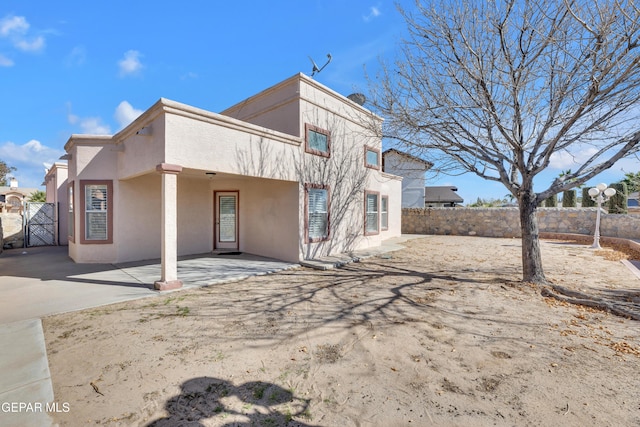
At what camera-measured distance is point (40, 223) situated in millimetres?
12719

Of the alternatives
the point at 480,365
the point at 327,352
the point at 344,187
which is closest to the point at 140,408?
the point at 327,352

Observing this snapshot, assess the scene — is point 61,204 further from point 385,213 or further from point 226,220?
point 385,213

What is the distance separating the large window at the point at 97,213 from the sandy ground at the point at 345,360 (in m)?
4.54

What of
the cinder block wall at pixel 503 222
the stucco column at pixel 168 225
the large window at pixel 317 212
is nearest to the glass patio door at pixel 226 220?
the large window at pixel 317 212

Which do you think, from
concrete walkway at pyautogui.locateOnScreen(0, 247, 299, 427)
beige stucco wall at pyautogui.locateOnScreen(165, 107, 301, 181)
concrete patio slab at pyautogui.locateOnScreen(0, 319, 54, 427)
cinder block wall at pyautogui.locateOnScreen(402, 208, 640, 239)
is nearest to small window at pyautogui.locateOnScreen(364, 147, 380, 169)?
beige stucco wall at pyautogui.locateOnScreen(165, 107, 301, 181)

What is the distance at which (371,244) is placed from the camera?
1205cm

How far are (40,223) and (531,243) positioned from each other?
18.8 metres

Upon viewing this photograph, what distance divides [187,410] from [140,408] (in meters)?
0.42

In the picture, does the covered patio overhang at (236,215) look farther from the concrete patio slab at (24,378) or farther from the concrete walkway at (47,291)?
the concrete patio slab at (24,378)

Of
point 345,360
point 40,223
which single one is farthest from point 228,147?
point 40,223

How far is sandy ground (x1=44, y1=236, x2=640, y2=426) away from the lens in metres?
2.38

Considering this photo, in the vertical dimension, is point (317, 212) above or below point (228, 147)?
below

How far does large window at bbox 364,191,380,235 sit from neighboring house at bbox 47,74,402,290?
0.65 ft

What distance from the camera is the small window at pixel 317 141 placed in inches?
351
